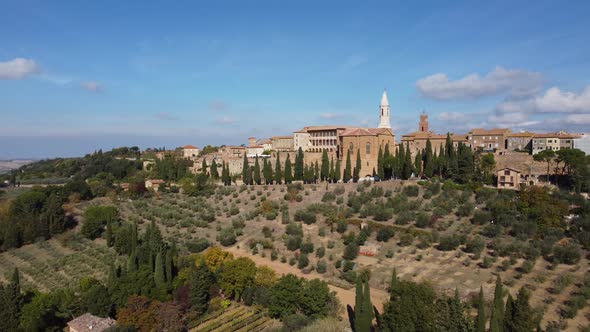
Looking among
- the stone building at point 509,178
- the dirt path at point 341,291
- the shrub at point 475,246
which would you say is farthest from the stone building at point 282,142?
the shrub at point 475,246

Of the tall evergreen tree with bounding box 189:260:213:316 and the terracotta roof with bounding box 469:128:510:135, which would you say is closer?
the tall evergreen tree with bounding box 189:260:213:316

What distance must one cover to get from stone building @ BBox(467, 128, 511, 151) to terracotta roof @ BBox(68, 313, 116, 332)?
46.9 m

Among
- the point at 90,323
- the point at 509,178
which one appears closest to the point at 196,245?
the point at 90,323

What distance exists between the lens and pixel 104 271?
92.9 feet

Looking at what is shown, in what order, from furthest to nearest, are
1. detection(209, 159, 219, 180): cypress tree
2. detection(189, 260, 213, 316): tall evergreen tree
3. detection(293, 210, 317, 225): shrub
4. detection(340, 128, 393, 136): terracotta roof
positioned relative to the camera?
detection(209, 159, 219, 180): cypress tree < detection(340, 128, 393, 136): terracotta roof < detection(293, 210, 317, 225): shrub < detection(189, 260, 213, 316): tall evergreen tree

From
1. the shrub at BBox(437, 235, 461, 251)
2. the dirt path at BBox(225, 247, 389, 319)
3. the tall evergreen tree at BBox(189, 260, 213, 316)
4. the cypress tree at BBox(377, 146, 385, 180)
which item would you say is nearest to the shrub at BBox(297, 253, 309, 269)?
the dirt path at BBox(225, 247, 389, 319)

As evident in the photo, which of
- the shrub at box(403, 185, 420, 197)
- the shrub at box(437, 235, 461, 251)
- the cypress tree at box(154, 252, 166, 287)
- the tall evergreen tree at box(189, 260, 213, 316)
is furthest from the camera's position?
the shrub at box(403, 185, 420, 197)

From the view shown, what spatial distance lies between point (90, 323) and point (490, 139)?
1966 inches

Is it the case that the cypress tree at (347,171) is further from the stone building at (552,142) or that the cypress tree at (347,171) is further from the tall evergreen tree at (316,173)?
the stone building at (552,142)

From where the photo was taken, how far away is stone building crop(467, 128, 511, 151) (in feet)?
174

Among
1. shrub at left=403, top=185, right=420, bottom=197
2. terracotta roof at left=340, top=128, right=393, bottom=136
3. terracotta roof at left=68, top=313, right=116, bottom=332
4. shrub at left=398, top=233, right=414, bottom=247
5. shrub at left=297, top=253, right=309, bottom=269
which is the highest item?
terracotta roof at left=340, top=128, right=393, bottom=136

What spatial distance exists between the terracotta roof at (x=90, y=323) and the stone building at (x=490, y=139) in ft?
154

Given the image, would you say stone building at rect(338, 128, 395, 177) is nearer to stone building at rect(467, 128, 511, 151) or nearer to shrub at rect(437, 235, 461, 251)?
stone building at rect(467, 128, 511, 151)

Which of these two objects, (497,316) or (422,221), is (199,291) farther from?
(422,221)
